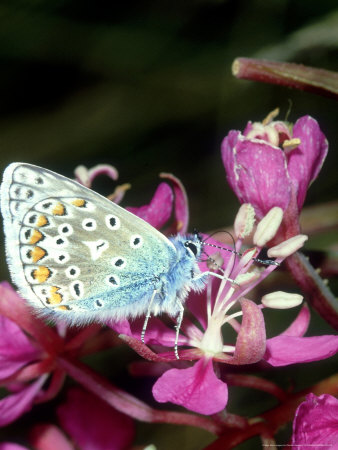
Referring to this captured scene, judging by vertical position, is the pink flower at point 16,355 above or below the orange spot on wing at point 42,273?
below

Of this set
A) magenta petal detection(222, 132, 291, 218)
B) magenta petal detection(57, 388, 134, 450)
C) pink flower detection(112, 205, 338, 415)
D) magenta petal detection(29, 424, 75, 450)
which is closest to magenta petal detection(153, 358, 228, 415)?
pink flower detection(112, 205, 338, 415)

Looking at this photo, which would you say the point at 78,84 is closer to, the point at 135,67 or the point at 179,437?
the point at 135,67

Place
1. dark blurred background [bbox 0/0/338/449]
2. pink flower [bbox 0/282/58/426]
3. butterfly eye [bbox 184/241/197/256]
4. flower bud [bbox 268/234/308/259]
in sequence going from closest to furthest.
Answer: flower bud [bbox 268/234/308/259], butterfly eye [bbox 184/241/197/256], pink flower [bbox 0/282/58/426], dark blurred background [bbox 0/0/338/449]

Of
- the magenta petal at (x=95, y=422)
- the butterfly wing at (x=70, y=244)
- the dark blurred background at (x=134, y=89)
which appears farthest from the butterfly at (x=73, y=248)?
the dark blurred background at (x=134, y=89)

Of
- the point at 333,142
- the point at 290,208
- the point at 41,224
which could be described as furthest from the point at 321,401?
the point at 333,142

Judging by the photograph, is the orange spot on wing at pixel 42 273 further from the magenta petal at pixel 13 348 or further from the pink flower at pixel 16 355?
the magenta petal at pixel 13 348

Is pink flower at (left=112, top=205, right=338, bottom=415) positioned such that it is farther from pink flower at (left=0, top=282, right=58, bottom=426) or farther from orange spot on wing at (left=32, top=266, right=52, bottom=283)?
pink flower at (left=0, top=282, right=58, bottom=426)

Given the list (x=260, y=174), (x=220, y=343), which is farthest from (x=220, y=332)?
(x=260, y=174)
